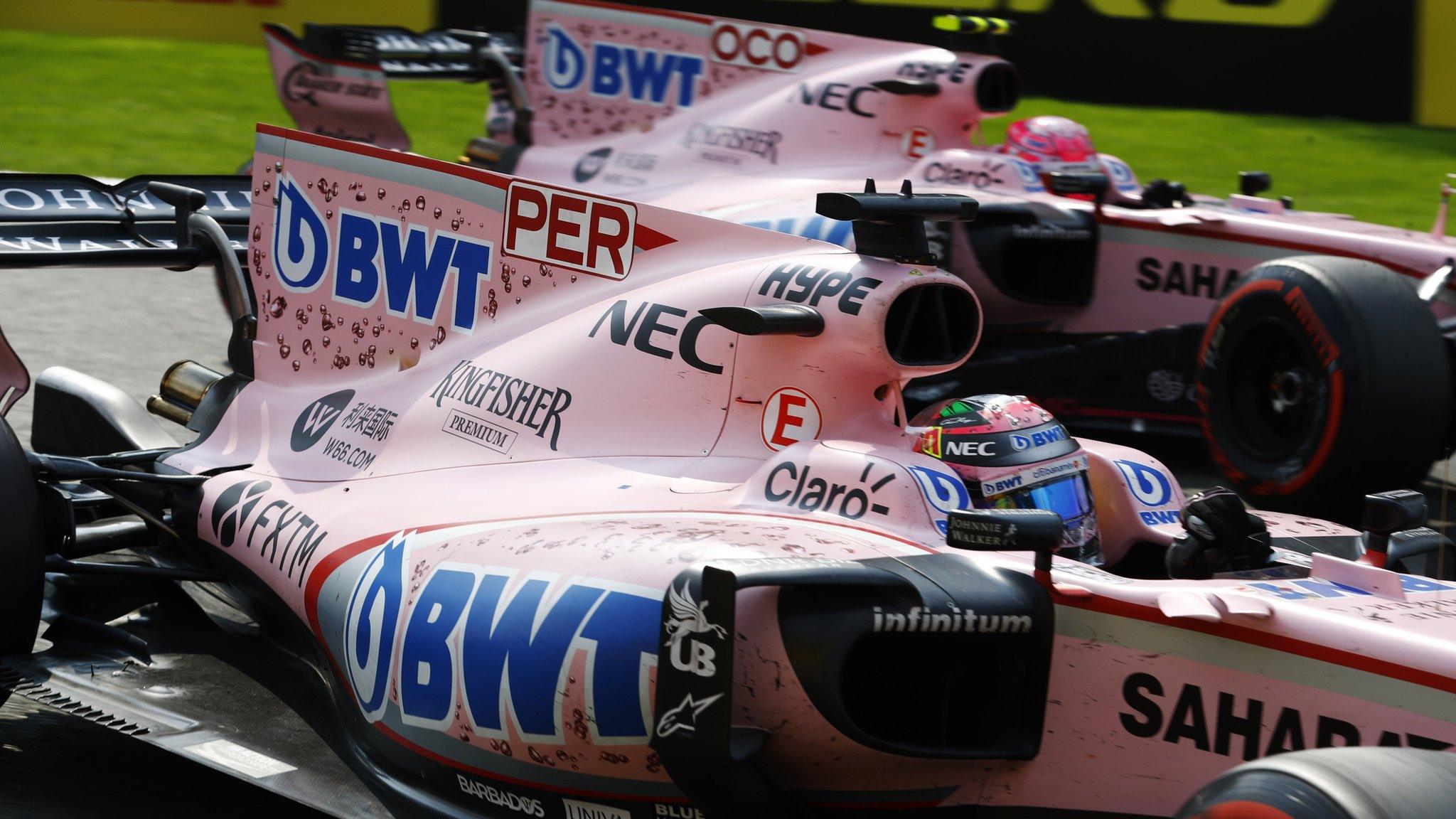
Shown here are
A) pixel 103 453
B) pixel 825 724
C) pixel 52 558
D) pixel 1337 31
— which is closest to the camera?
pixel 825 724

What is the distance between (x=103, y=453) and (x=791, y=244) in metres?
2.59

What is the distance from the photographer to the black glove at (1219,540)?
3.50 metres

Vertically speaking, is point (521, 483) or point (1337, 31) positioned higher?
point (1337, 31)

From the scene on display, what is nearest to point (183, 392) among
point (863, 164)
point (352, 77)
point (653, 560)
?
point (653, 560)

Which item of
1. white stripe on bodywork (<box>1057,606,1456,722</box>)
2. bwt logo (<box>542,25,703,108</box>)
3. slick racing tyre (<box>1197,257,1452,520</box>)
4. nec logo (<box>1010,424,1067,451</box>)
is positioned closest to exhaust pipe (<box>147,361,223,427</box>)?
nec logo (<box>1010,424,1067,451</box>)

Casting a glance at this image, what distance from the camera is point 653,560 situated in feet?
10.9

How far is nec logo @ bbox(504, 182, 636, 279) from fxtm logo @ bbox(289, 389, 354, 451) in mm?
702

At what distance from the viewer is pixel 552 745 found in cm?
331

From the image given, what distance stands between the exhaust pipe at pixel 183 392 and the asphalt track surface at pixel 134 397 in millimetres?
1022

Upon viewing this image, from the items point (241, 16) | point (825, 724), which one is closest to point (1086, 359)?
point (825, 724)

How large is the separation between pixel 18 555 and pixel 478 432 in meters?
1.11

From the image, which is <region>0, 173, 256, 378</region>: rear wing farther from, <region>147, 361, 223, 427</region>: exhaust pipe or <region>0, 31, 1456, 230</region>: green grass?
<region>0, 31, 1456, 230</region>: green grass

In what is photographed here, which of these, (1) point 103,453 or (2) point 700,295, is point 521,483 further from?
(1) point 103,453

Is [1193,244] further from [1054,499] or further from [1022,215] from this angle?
[1054,499]
